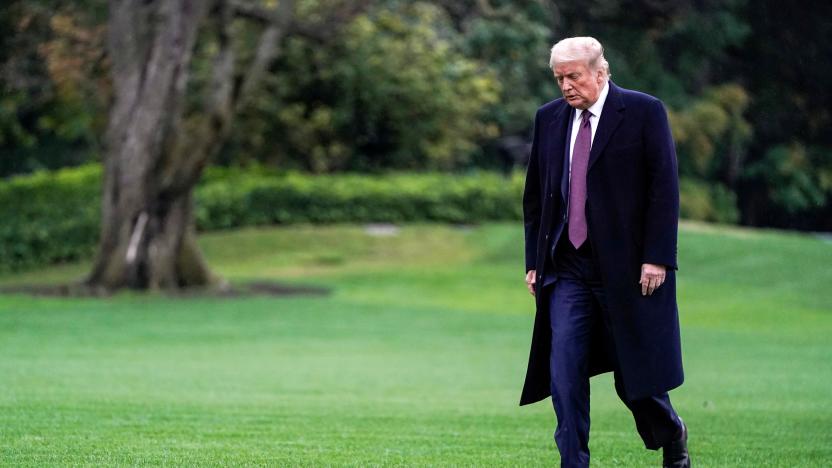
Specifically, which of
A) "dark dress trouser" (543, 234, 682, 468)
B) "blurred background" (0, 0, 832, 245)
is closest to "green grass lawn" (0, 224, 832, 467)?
"dark dress trouser" (543, 234, 682, 468)

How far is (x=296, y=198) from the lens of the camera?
31797 millimetres

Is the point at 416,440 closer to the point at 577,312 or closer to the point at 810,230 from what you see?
the point at 577,312

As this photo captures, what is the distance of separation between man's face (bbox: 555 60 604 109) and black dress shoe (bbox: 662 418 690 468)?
1.52 metres

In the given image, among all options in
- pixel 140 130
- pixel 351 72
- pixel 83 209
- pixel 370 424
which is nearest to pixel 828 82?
pixel 351 72

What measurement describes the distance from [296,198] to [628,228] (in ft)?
85.4

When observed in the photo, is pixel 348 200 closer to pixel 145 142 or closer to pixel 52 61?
pixel 52 61

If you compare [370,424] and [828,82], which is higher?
[828,82]

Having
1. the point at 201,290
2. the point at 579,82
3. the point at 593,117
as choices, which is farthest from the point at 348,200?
the point at 579,82

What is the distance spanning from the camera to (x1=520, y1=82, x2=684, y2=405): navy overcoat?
19.7 ft

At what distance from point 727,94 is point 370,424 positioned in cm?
3678

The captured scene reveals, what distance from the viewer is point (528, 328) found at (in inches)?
794

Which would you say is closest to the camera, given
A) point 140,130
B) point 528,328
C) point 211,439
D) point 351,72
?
point 211,439

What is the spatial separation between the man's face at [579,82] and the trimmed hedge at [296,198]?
24536 mm

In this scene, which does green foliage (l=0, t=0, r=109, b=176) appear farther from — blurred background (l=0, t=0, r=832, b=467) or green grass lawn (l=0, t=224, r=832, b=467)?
green grass lawn (l=0, t=224, r=832, b=467)
